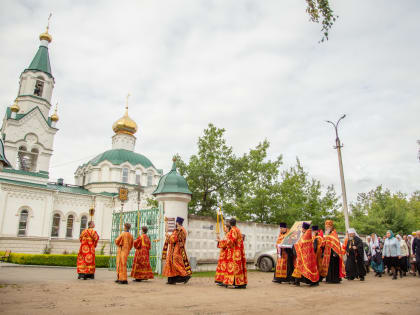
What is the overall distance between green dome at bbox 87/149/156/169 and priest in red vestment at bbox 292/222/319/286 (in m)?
30.4

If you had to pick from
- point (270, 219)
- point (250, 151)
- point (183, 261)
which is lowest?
point (183, 261)

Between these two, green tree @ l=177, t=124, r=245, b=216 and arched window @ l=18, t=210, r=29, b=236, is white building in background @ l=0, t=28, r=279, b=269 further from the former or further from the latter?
green tree @ l=177, t=124, r=245, b=216

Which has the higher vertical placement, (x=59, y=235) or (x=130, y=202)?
(x=130, y=202)

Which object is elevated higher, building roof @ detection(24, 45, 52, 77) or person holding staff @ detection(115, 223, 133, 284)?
building roof @ detection(24, 45, 52, 77)

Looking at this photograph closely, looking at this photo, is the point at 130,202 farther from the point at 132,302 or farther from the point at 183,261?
the point at 132,302

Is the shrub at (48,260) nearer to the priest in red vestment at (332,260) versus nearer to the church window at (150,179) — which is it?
the priest in red vestment at (332,260)

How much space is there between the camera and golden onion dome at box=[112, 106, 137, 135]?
39531mm

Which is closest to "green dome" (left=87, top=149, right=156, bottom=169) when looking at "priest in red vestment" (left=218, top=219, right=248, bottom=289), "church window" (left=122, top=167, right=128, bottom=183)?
"church window" (left=122, top=167, right=128, bottom=183)

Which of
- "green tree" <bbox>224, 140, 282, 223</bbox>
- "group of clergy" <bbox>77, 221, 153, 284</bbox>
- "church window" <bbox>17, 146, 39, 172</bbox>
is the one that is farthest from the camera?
"church window" <bbox>17, 146, 39, 172</bbox>

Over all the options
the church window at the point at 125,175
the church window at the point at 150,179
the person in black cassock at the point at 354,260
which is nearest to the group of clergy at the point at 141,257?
the person in black cassock at the point at 354,260

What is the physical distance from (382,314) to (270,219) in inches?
542

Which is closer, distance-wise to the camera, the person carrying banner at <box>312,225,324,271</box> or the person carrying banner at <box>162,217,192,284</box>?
the person carrying banner at <box>162,217,192,284</box>

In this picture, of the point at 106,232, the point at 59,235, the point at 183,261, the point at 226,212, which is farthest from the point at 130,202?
the point at 183,261

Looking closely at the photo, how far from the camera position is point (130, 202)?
34.4m
